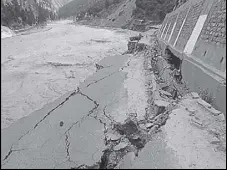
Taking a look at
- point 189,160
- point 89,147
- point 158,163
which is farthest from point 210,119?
point 89,147

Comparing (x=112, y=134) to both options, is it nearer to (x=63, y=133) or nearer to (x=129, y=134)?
(x=129, y=134)

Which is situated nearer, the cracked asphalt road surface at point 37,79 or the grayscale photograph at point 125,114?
the grayscale photograph at point 125,114

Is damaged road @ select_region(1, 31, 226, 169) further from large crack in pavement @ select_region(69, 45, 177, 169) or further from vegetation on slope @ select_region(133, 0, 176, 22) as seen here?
vegetation on slope @ select_region(133, 0, 176, 22)

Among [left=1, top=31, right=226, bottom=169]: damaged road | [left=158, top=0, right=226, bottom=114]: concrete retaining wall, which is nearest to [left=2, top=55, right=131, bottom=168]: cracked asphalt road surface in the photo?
[left=1, top=31, right=226, bottom=169]: damaged road

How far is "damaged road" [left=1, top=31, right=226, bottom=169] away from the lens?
3557 millimetres

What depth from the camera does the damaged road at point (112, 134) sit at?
3.56 metres

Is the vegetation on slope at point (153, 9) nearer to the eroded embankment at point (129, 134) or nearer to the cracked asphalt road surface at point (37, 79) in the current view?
the cracked asphalt road surface at point (37, 79)

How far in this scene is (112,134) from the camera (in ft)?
17.1

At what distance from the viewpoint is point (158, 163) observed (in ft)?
10.9

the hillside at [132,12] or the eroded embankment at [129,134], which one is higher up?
the eroded embankment at [129,134]

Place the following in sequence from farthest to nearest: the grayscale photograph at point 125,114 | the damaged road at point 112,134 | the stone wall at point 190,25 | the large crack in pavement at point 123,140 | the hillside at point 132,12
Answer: the hillside at point 132,12
the stone wall at point 190,25
the large crack in pavement at point 123,140
the grayscale photograph at point 125,114
the damaged road at point 112,134

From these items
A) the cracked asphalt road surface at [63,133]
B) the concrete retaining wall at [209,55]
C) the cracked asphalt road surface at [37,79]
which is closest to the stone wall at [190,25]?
the concrete retaining wall at [209,55]

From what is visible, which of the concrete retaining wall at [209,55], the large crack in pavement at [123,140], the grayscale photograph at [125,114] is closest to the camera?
the grayscale photograph at [125,114]

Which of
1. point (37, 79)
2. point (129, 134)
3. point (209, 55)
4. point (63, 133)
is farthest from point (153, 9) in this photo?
point (129, 134)
